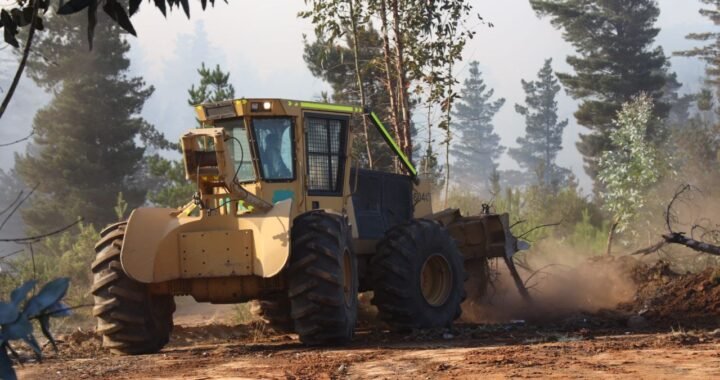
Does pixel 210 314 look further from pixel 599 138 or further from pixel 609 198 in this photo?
pixel 599 138

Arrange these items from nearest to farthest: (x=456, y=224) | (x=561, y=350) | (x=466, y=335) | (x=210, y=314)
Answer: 1. (x=561, y=350)
2. (x=466, y=335)
3. (x=456, y=224)
4. (x=210, y=314)

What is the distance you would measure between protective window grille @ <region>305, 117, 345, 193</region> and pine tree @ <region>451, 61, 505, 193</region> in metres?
97.0

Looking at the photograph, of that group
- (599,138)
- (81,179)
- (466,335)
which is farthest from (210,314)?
(599,138)

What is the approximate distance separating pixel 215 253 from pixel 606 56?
150 feet

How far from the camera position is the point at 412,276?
11695 millimetres

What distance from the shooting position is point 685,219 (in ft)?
81.0

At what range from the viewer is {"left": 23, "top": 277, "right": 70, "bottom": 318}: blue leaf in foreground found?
→ 2480mm

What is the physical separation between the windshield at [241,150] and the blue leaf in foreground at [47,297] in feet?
29.0

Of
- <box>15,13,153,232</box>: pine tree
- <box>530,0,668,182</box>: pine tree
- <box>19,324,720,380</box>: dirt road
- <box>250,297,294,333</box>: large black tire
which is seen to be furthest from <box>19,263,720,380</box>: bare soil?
<box>530,0,668,182</box>: pine tree

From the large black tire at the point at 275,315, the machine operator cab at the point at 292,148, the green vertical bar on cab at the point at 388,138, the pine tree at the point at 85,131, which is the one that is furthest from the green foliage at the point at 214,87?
the pine tree at the point at 85,131

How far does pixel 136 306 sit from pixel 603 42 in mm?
46328

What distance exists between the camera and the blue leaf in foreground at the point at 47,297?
2.48 metres

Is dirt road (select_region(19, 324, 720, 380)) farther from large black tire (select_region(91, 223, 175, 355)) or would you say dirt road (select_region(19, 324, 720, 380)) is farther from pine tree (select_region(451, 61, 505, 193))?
pine tree (select_region(451, 61, 505, 193))

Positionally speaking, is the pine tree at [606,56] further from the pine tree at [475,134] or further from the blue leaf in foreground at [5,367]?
the pine tree at [475,134]
